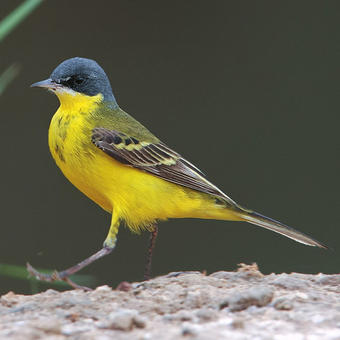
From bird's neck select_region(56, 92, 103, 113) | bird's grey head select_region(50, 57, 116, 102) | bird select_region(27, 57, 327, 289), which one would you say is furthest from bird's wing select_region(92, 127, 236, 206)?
bird's grey head select_region(50, 57, 116, 102)

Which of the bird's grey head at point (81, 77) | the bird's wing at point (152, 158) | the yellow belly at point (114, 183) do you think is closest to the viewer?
the yellow belly at point (114, 183)

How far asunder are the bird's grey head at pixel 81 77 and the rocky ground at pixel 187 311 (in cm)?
162

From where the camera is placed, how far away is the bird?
4.85 metres

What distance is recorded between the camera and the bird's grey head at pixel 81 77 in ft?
17.3

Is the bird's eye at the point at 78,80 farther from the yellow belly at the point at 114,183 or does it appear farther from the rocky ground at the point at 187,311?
the rocky ground at the point at 187,311

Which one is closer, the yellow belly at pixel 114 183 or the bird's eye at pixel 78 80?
the yellow belly at pixel 114 183

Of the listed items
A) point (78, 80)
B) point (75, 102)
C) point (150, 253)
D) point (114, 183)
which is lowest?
point (150, 253)

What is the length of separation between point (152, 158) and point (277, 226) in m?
0.95

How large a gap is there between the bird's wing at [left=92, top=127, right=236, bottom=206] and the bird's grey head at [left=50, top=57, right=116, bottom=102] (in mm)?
433

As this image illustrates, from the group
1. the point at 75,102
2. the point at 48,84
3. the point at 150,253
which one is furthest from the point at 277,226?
the point at 48,84

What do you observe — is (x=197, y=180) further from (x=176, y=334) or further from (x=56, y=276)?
(x=176, y=334)

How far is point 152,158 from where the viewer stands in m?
5.14

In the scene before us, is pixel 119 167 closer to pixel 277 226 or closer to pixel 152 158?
pixel 152 158

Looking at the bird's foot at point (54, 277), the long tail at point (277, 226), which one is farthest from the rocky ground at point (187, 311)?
the long tail at point (277, 226)
